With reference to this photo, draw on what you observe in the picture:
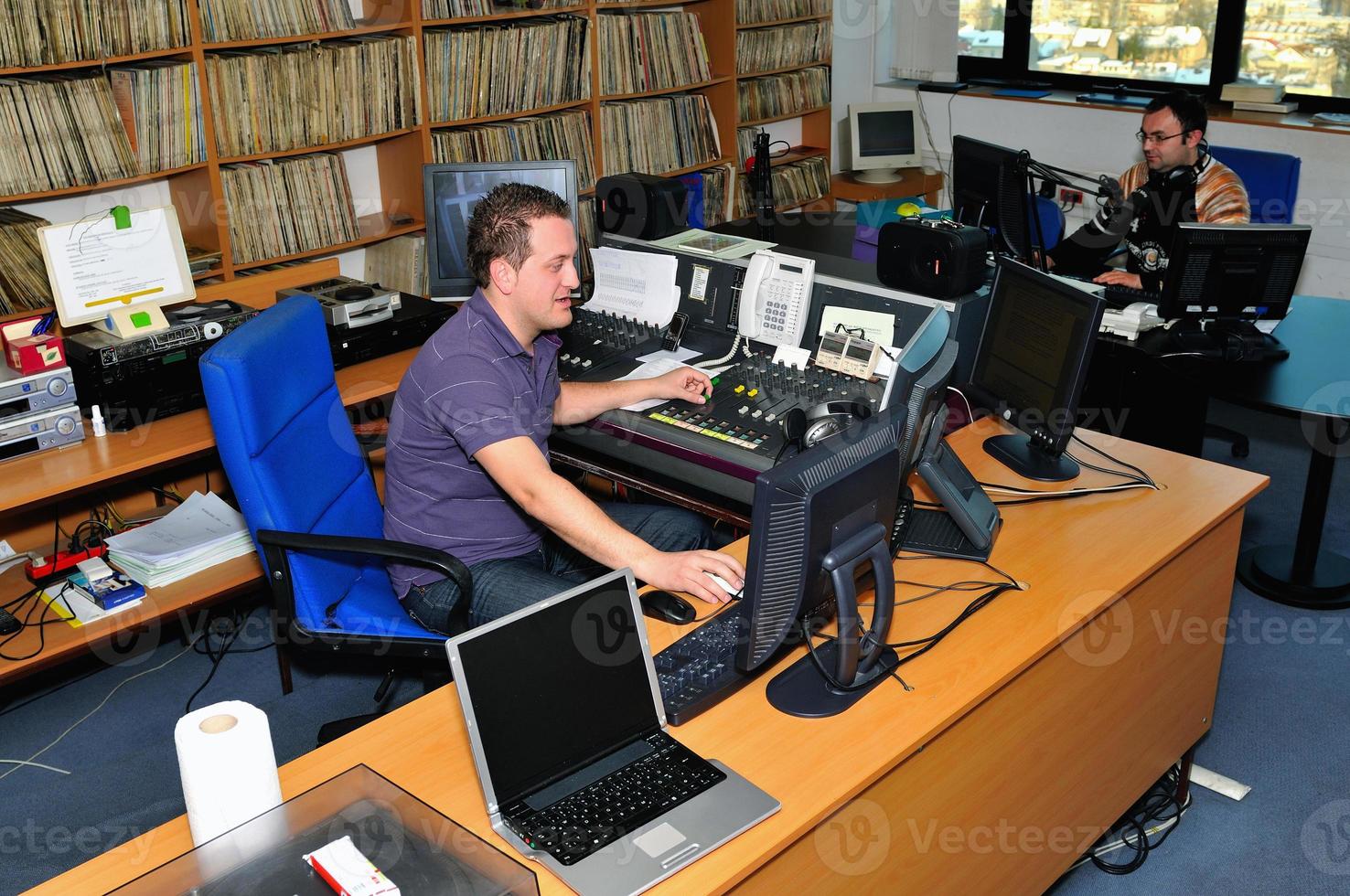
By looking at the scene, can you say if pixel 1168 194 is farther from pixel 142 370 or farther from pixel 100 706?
pixel 100 706

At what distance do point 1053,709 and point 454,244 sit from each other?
221cm

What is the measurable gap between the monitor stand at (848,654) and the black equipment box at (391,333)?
5.95 feet

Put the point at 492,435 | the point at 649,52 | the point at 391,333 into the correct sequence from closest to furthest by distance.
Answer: the point at 492,435 → the point at 391,333 → the point at 649,52

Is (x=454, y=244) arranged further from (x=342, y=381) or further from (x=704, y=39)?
(x=704, y=39)

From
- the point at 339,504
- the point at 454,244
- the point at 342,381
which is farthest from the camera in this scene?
the point at 454,244

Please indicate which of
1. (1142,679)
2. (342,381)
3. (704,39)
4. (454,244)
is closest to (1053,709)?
(1142,679)

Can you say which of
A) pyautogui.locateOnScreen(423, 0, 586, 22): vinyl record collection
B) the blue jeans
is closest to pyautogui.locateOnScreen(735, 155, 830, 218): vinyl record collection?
pyautogui.locateOnScreen(423, 0, 586, 22): vinyl record collection

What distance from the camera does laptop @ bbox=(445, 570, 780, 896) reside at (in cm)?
151

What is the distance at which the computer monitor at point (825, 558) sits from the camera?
1.65 metres

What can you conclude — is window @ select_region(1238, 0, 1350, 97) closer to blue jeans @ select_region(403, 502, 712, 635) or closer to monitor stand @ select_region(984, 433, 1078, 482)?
monitor stand @ select_region(984, 433, 1078, 482)

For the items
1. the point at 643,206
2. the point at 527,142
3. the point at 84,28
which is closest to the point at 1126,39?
the point at 527,142

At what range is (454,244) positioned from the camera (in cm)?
354

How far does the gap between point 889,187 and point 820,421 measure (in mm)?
3550

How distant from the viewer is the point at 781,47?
5457 mm
